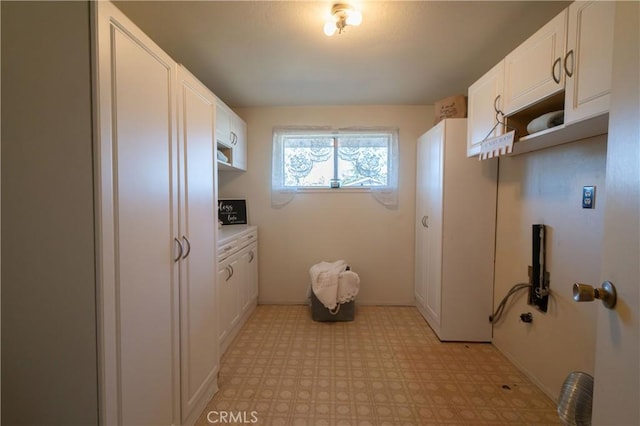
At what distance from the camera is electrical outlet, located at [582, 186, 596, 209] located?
142cm

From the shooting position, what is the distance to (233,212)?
10.4 feet

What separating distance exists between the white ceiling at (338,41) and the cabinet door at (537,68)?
0.25 m

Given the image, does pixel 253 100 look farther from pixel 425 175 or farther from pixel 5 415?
pixel 5 415

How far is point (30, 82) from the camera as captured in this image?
34.4 inches

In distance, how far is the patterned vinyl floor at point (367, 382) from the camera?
62.2 inches

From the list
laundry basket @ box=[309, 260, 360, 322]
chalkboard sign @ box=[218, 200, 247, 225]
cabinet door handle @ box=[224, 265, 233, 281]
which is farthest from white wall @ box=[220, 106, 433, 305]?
cabinet door handle @ box=[224, 265, 233, 281]

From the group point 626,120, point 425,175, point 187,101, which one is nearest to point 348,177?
point 425,175

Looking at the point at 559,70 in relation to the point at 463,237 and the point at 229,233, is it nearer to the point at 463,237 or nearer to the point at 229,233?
the point at 463,237

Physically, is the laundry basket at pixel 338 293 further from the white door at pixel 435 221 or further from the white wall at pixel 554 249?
the white wall at pixel 554 249

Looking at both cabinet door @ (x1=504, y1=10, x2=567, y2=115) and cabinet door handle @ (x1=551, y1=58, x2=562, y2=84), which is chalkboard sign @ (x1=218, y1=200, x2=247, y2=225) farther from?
cabinet door handle @ (x1=551, y1=58, x2=562, y2=84)

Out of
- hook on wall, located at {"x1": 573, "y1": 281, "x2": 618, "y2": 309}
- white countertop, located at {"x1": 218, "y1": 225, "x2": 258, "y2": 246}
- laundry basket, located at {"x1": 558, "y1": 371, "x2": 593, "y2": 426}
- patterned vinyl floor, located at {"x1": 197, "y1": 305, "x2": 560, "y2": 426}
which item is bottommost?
patterned vinyl floor, located at {"x1": 197, "y1": 305, "x2": 560, "y2": 426}

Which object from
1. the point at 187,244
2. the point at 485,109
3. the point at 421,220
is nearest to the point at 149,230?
the point at 187,244

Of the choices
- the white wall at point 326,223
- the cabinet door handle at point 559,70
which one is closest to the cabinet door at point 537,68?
the cabinet door handle at point 559,70

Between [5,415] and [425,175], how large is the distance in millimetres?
3056
